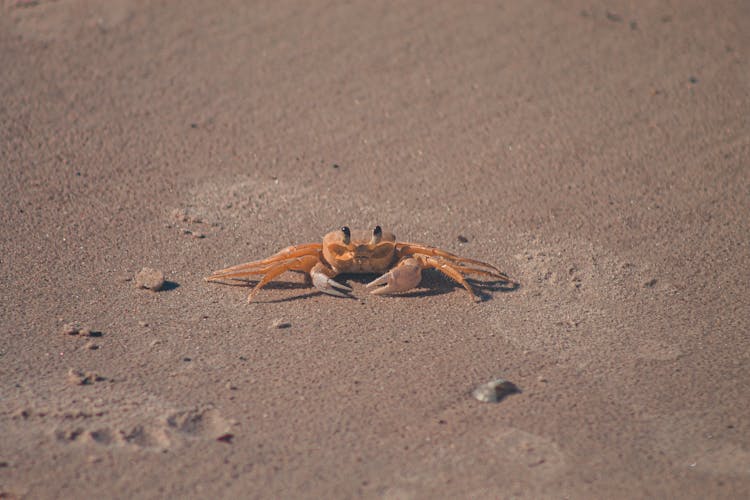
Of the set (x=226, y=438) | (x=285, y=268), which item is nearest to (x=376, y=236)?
(x=285, y=268)

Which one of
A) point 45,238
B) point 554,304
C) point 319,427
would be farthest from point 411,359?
point 45,238

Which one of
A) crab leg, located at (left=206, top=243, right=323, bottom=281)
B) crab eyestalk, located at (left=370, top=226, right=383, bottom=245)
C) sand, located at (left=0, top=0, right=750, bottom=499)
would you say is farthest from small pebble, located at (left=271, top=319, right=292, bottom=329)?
crab eyestalk, located at (left=370, top=226, right=383, bottom=245)

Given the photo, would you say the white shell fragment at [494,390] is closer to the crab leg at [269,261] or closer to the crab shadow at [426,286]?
the crab shadow at [426,286]

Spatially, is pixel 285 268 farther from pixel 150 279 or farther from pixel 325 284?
pixel 150 279

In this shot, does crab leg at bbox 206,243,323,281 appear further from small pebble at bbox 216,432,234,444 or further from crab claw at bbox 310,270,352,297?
small pebble at bbox 216,432,234,444

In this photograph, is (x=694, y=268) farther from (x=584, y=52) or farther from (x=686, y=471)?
(x=584, y=52)

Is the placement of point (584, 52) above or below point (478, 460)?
above
